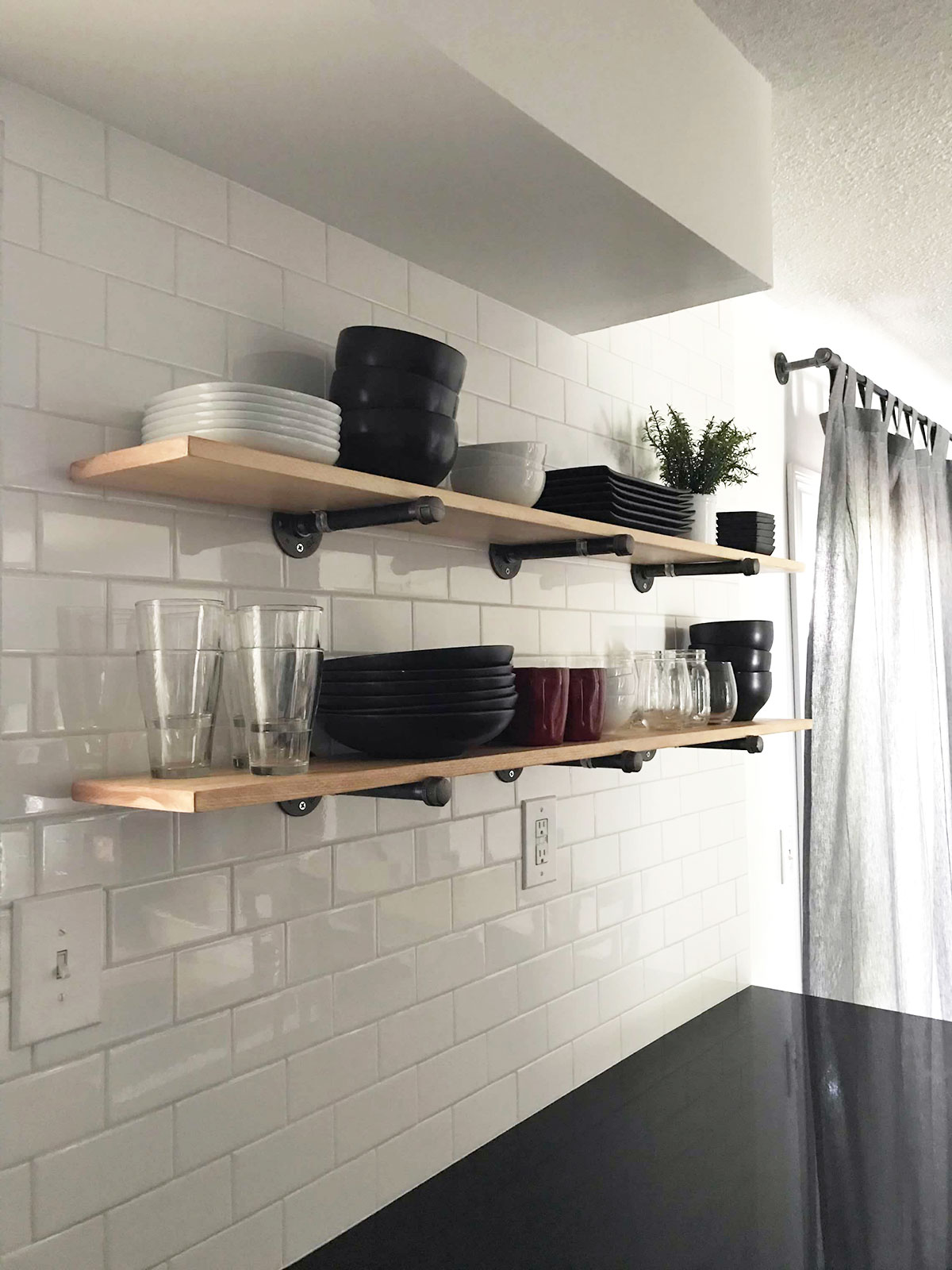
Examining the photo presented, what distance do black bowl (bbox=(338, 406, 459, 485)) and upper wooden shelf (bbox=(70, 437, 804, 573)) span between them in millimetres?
31

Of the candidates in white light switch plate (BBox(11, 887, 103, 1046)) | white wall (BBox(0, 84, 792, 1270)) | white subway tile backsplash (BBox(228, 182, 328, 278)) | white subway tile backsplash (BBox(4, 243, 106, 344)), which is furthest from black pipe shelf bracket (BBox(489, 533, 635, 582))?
white light switch plate (BBox(11, 887, 103, 1046))

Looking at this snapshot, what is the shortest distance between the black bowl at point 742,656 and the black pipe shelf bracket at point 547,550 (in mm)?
567

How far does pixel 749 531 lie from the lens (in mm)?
2135

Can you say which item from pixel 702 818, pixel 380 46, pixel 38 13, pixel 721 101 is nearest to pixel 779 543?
pixel 702 818

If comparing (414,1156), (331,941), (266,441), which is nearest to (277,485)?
(266,441)

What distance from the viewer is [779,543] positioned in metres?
3.02

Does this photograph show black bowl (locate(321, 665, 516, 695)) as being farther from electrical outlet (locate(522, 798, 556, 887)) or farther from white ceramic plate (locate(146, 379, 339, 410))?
electrical outlet (locate(522, 798, 556, 887))

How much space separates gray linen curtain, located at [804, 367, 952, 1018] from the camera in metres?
2.90

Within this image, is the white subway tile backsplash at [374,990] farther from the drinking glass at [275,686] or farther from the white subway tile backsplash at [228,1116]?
the drinking glass at [275,686]

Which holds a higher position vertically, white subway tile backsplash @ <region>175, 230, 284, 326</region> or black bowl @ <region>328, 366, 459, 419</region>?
white subway tile backsplash @ <region>175, 230, 284, 326</region>

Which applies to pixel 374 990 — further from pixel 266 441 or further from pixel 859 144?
pixel 859 144

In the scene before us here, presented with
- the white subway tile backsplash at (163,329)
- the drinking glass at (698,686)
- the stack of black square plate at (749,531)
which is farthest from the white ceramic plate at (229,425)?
the stack of black square plate at (749,531)

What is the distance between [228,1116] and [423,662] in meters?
0.59

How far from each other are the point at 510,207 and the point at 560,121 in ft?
0.59
